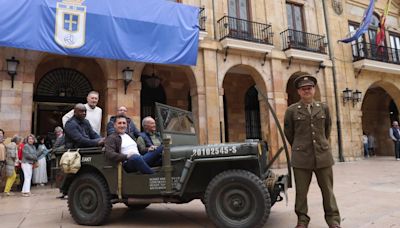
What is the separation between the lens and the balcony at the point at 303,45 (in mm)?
13297

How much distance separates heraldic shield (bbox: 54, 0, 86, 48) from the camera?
855 centimetres

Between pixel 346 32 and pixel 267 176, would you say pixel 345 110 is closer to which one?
pixel 346 32

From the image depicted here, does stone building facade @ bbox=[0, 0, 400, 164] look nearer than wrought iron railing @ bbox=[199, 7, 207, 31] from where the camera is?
Yes

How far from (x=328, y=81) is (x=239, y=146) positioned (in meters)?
12.1

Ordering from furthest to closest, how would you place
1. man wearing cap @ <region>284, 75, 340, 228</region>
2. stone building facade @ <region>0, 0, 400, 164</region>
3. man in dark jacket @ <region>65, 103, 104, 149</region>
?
stone building facade @ <region>0, 0, 400, 164</region> < man in dark jacket @ <region>65, 103, 104, 149</region> < man wearing cap @ <region>284, 75, 340, 228</region>

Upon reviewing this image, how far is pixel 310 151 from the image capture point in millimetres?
3666

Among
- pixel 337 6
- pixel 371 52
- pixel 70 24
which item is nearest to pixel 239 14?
pixel 337 6

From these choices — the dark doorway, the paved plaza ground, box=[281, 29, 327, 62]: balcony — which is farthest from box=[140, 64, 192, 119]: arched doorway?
the paved plaza ground

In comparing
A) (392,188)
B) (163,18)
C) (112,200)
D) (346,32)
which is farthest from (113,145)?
(346,32)

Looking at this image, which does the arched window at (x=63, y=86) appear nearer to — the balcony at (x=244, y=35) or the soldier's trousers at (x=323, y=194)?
the balcony at (x=244, y=35)

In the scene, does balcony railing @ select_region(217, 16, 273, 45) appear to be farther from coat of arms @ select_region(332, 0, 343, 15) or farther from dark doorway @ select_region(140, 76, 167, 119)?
coat of arms @ select_region(332, 0, 343, 15)

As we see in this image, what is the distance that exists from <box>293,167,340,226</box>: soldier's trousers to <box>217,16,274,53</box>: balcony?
8.59 m

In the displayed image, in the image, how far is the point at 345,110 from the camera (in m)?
14.7

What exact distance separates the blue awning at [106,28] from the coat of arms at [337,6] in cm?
831
